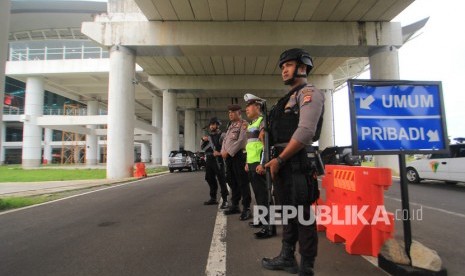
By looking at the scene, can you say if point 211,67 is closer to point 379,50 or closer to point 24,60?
point 379,50

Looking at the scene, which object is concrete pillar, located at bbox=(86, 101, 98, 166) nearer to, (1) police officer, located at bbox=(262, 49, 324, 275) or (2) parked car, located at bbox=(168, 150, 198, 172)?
(2) parked car, located at bbox=(168, 150, 198, 172)

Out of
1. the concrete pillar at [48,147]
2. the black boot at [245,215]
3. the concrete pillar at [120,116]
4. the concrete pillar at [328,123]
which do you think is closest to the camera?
the black boot at [245,215]

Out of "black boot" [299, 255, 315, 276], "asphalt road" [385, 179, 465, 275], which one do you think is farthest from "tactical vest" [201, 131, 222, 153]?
"black boot" [299, 255, 315, 276]

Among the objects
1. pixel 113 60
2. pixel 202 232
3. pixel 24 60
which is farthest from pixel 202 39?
pixel 24 60

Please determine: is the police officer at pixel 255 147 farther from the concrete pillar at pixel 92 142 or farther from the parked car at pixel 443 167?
the concrete pillar at pixel 92 142

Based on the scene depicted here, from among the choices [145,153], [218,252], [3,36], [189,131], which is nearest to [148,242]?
[218,252]

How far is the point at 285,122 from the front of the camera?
2.95 m

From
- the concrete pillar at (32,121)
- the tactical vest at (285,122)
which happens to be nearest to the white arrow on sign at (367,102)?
the tactical vest at (285,122)

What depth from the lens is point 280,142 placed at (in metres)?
2.97

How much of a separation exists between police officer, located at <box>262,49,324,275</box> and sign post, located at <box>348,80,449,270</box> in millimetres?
616

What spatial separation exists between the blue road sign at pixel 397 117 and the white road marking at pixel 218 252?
1.81m

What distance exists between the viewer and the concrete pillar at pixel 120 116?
15828 mm

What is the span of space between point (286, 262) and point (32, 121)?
35.4m

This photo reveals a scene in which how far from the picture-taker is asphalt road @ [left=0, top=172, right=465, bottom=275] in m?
3.21
